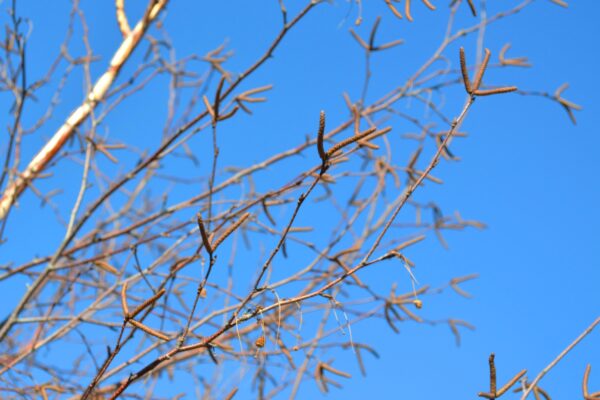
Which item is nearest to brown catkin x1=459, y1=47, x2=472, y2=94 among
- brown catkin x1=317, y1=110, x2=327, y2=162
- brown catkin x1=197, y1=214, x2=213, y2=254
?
brown catkin x1=317, y1=110, x2=327, y2=162

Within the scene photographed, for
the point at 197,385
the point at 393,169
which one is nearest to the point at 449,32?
the point at 393,169

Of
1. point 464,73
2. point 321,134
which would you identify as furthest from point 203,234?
point 464,73

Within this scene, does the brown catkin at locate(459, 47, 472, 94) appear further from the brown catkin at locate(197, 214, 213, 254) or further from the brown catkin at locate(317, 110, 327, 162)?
the brown catkin at locate(197, 214, 213, 254)

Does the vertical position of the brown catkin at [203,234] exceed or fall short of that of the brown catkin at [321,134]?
Result: it falls short

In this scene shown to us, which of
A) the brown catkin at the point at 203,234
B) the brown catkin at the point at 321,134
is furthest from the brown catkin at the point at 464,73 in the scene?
the brown catkin at the point at 203,234

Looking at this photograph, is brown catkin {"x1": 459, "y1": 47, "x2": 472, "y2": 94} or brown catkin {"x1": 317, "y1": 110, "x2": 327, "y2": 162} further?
brown catkin {"x1": 459, "y1": 47, "x2": 472, "y2": 94}

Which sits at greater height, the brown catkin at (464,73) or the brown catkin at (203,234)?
the brown catkin at (464,73)

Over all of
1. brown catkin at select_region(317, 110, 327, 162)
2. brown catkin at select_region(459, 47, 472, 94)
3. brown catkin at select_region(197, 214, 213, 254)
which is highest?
brown catkin at select_region(459, 47, 472, 94)

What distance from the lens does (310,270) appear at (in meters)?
2.02

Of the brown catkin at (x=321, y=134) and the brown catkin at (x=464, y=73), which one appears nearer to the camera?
the brown catkin at (x=321, y=134)

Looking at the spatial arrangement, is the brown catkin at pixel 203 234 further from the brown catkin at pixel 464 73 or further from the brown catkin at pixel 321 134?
the brown catkin at pixel 464 73

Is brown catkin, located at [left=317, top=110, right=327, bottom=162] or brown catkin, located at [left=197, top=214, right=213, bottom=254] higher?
brown catkin, located at [left=317, top=110, right=327, bottom=162]

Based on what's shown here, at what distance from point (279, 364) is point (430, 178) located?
737 mm

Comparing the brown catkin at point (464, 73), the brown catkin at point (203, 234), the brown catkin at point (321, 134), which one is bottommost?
the brown catkin at point (203, 234)
